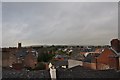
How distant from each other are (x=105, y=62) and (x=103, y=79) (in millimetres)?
8878

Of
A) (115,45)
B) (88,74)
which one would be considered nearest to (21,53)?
(115,45)

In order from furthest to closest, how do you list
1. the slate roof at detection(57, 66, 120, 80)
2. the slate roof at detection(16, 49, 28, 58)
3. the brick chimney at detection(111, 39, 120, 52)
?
the slate roof at detection(16, 49, 28, 58) → the brick chimney at detection(111, 39, 120, 52) → the slate roof at detection(57, 66, 120, 80)

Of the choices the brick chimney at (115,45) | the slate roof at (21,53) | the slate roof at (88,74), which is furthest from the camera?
the slate roof at (21,53)

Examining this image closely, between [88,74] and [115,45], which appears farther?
[115,45]

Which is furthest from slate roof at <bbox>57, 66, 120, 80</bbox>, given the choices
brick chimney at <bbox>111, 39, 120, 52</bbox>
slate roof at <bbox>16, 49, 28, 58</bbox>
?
slate roof at <bbox>16, 49, 28, 58</bbox>

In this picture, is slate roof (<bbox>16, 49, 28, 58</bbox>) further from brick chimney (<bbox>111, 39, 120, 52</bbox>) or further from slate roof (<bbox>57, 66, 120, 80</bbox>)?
slate roof (<bbox>57, 66, 120, 80</bbox>)

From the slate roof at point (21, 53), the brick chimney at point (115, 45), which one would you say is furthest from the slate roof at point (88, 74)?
the slate roof at point (21, 53)

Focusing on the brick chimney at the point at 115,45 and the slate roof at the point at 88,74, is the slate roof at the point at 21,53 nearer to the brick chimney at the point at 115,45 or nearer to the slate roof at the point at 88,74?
the brick chimney at the point at 115,45

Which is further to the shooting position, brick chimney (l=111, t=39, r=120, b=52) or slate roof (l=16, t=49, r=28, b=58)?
slate roof (l=16, t=49, r=28, b=58)

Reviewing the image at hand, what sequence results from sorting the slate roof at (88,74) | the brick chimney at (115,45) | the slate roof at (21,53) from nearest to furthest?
the slate roof at (88,74) → the brick chimney at (115,45) → the slate roof at (21,53)

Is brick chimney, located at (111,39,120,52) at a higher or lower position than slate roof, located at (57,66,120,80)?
higher

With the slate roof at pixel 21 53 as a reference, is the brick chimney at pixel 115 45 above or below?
above

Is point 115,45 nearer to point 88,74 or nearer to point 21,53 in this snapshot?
point 88,74

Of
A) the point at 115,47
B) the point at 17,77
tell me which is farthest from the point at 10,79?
the point at 115,47
